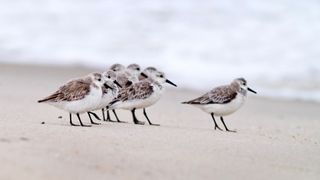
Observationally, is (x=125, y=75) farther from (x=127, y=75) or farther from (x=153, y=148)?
(x=153, y=148)

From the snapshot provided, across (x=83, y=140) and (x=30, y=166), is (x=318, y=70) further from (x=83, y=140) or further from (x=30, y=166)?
(x=30, y=166)

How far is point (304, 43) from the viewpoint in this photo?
17.2 m

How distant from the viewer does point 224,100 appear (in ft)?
33.1

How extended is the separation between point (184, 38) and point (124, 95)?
7.67 m

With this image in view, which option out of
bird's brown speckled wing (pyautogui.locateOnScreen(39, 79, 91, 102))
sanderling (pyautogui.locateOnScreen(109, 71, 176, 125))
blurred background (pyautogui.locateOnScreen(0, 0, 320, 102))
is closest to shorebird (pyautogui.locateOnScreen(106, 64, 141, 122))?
sanderling (pyautogui.locateOnScreen(109, 71, 176, 125))

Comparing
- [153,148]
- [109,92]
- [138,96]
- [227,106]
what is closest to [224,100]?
[227,106]

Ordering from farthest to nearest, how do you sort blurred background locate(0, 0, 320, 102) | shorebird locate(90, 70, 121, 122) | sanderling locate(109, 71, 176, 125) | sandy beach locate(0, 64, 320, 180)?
blurred background locate(0, 0, 320, 102)
sanderling locate(109, 71, 176, 125)
shorebird locate(90, 70, 121, 122)
sandy beach locate(0, 64, 320, 180)

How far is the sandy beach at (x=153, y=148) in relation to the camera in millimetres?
6680

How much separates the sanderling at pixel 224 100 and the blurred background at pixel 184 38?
4222mm

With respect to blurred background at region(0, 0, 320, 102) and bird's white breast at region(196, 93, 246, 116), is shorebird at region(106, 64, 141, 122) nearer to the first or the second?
bird's white breast at region(196, 93, 246, 116)

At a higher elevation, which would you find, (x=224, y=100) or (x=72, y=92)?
(x=72, y=92)

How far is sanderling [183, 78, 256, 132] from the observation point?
10.1m

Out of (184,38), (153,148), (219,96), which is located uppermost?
(184,38)

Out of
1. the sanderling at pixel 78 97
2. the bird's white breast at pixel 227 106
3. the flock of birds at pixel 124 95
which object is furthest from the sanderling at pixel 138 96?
the sanderling at pixel 78 97
